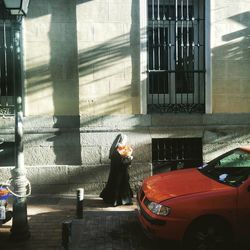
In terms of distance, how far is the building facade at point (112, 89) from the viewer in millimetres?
9242

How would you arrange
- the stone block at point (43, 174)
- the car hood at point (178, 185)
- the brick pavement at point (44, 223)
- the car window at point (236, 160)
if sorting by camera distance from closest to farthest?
1. the car hood at point (178, 185)
2. the brick pavement at point (44, 223)
3. the car window at point (236, 160)
4. the stone block at point (43, 174)

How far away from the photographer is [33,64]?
A: 30.5ft

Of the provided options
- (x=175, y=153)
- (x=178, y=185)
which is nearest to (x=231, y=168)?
(x=178, y=185)

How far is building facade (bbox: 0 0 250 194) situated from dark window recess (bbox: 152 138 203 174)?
26 millimetres

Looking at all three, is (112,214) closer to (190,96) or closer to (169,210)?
(169,210)

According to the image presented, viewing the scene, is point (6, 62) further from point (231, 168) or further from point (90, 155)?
point (231, 168)

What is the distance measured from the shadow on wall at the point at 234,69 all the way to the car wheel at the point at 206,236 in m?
4.76

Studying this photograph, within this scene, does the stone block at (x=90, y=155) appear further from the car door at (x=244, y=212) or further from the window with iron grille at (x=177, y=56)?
the car door at (x=244, y=212)

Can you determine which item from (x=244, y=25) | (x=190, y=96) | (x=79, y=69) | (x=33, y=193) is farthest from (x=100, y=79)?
(x=244, y=25)

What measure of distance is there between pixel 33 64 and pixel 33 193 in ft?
10.3

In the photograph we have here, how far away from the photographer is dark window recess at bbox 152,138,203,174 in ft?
31.8

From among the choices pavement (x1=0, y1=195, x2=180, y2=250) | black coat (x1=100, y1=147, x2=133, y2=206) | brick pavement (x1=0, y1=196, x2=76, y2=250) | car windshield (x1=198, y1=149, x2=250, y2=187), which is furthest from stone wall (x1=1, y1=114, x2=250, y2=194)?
car windshield (x1=198, y1=149, x2=250, y2=187)

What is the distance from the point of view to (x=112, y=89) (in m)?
9.35

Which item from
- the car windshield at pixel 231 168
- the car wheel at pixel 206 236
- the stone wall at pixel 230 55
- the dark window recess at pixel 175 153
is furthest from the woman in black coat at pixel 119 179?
the car wheel at pixel 206 236
